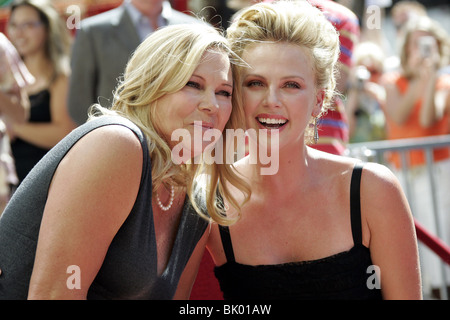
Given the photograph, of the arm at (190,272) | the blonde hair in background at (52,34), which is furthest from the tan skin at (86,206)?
the blonde hair in background at (52,34)

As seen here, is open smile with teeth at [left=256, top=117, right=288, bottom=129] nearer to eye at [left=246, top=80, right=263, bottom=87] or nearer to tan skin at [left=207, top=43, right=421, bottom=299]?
tan skin at [left=207, top=43, right=421, bottom=299]

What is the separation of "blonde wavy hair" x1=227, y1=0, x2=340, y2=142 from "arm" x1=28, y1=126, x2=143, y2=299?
1.98 ft

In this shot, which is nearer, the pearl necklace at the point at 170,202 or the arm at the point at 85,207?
the arm at the point at 85,207

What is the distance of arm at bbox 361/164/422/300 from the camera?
7.46 feet

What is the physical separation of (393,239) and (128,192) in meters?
0.99

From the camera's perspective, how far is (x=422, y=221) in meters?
4.54

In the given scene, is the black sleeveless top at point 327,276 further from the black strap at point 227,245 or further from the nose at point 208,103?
the nose at point 208,103

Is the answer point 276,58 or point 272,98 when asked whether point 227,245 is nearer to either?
point 272,98

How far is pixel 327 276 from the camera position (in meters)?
2.34

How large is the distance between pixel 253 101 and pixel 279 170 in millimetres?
334

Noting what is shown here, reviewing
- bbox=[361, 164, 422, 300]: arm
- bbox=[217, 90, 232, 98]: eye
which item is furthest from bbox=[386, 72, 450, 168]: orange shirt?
bbox=[217, 90, 232, 98]: eye

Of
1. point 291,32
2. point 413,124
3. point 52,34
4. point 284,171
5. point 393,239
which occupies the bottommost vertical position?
point 393,239

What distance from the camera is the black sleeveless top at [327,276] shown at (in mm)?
2338

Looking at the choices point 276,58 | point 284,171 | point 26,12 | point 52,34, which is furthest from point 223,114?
point 26,12
